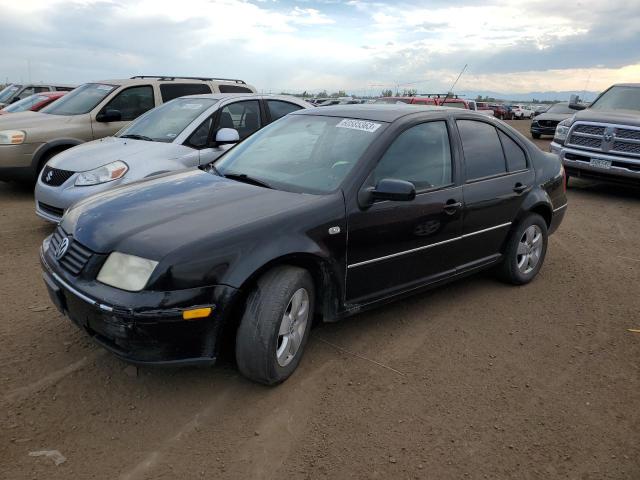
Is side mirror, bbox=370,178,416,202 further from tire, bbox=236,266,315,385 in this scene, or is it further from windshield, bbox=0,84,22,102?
windshield, bbox=0,84,22,102

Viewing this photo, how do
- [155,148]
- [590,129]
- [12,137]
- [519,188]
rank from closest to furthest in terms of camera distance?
1. [519,188]
2. [155,148]
3. [12,137]
4. [590,129]

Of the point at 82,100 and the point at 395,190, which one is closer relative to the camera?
the point at 395,190

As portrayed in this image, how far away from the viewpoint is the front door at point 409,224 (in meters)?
3.49

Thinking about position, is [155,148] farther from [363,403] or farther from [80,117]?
[363,403]

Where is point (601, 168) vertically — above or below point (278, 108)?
below

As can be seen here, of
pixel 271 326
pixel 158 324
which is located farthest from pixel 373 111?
pixel 158 324

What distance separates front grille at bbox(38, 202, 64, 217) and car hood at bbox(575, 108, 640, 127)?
28.6ft

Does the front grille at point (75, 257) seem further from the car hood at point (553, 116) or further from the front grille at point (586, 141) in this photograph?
the car hood at point (553, 116)

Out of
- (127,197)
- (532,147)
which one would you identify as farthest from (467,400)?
(532,147)

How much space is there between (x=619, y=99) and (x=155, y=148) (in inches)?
354

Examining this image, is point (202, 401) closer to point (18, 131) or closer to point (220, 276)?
point (220, 276)

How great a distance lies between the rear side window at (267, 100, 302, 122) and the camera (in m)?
7.20

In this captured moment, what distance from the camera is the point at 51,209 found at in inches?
222

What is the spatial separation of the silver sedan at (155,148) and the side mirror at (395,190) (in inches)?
91.8
